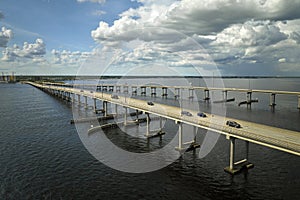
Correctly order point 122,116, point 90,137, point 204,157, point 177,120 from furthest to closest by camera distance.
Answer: point 122,116 → point 90,137 → point 177,120 → point 204,157

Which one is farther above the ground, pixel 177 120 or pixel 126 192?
pixel 177 120

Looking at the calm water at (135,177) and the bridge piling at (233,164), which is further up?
the bridge piling at (233,164)

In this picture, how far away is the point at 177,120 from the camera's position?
46344 millimetres

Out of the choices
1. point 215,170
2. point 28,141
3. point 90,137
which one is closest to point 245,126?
point 215,170

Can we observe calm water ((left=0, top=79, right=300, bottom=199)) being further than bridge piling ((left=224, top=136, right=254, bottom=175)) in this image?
No

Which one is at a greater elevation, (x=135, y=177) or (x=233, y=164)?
(x=233, y=164)

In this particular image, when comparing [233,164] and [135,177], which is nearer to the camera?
[135,177]

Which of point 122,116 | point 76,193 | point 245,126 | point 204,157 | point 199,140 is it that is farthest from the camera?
point 122,116

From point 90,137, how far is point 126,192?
28926 mm

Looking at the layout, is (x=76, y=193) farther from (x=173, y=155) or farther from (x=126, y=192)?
(x=173, y=155)

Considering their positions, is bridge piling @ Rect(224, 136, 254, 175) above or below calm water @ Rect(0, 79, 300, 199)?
above

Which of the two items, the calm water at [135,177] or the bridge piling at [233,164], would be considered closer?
the calm water at [135,177]

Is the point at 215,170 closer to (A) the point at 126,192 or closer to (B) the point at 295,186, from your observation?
(B) the point at 295,186

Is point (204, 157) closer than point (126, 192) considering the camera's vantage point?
No
